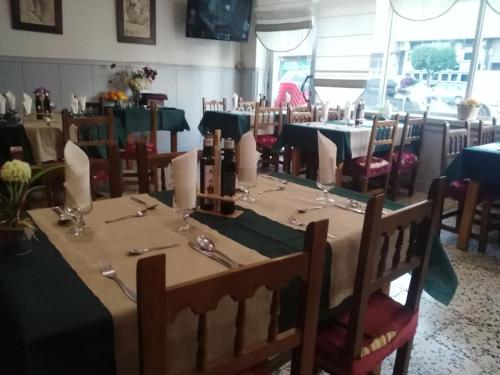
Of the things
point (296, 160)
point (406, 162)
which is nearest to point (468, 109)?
point (406, 162)

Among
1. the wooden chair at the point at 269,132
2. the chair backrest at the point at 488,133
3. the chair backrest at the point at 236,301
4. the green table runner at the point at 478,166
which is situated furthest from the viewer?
the wooden chair at the point at 269,132

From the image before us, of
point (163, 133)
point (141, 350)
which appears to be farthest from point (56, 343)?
point (163, 133)

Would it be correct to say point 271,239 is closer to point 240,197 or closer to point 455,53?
point 240,197

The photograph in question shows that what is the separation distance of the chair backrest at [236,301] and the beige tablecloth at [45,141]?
2734mm

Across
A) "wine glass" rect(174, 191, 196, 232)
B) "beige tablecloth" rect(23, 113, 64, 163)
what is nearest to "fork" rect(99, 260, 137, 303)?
"wine glass" rect(174, 191, 196, 232)

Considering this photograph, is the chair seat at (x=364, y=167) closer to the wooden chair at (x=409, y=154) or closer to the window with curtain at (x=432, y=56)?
the wooden chair at (x=409, y=154)

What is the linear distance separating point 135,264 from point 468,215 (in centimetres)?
249

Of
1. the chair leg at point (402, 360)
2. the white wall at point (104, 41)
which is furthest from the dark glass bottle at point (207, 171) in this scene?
the white wall at point (104, 41)

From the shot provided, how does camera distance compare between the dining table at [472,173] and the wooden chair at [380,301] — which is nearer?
the wooden chair at [380,301]

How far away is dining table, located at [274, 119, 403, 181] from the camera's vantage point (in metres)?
3.38

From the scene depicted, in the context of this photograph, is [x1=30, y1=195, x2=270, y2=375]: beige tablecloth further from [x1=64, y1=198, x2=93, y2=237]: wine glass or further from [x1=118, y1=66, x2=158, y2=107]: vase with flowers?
[x1=118, y1=66, x2=158, y2=107]: vase with flowers

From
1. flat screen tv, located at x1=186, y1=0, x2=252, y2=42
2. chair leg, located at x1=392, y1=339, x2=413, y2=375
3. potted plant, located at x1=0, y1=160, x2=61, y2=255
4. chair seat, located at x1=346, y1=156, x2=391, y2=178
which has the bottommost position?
chair leg, located at x1=392, y1=339, x2=413, y2=375

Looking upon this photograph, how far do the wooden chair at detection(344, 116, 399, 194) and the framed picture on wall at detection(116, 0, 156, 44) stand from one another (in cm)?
313

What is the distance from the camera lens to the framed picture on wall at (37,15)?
412cm
